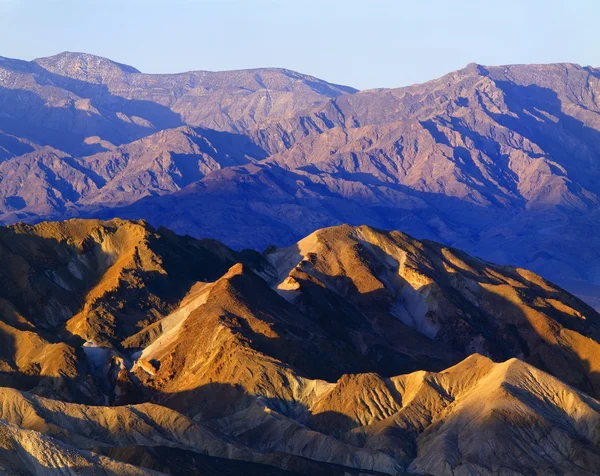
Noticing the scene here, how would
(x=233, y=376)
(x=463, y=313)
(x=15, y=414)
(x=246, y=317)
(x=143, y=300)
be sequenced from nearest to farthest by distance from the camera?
(x=15, y=414)
(x=233, y=376)
(x=246, y=317)
(x=143, y=300)
(x=463, y=313)

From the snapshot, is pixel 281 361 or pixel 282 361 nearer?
pixel 281 361

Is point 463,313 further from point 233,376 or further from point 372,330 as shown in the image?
point 233,376

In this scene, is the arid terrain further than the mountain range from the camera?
No

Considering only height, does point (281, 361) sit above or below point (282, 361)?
above

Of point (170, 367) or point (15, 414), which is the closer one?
point (15, 414)

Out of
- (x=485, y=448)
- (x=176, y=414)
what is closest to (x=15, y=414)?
(x=176, y=414)

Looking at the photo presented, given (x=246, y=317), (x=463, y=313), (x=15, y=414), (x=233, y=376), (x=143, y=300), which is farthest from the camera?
(x=463, y=313)

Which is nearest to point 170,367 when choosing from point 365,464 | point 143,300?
point 143,300

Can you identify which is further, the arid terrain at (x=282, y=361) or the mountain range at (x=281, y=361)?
the mountain range at (x=281, y=361)
